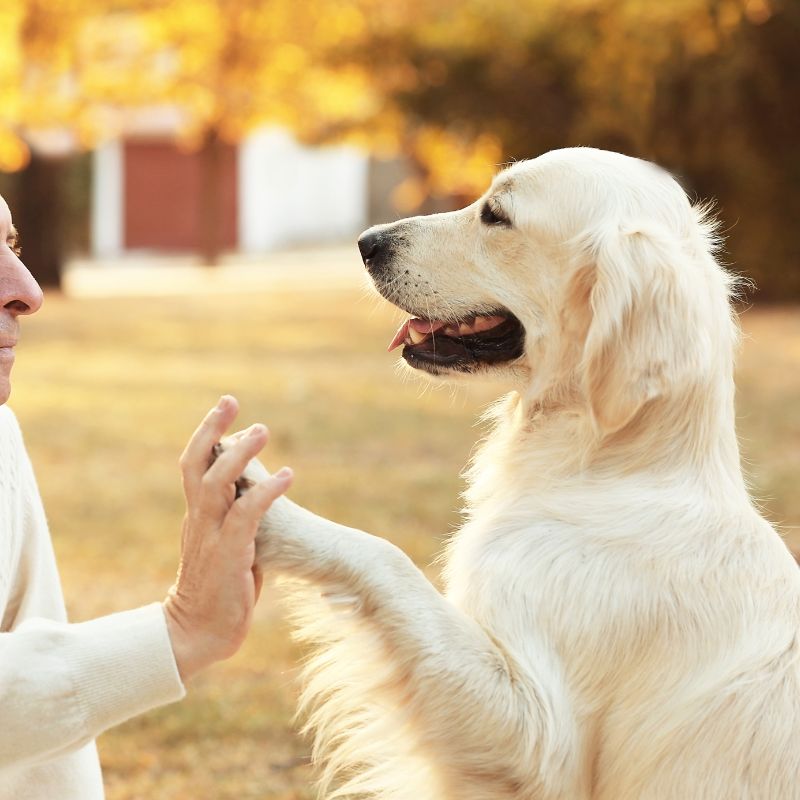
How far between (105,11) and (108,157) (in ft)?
60.2

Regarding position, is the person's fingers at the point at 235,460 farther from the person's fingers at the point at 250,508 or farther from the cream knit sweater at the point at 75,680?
the cream knit sweater at the point at 75,680

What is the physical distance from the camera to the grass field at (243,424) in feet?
14.6

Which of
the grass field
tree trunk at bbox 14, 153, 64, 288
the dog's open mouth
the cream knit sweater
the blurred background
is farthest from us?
tree trunk at bbox 14, 153, 64, 288

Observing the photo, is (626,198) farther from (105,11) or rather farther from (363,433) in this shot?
(105,11)

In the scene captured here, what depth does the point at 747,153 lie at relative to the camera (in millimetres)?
17656

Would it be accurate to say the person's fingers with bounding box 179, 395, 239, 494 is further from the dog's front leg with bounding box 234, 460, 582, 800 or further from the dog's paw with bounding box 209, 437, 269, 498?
the dog's front leg with bounding box 234, 460, 582, 800

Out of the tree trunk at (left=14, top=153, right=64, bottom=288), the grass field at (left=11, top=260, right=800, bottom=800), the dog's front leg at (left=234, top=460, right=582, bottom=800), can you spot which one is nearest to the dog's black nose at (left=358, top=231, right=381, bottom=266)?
the grass field at (left=11, top=260, right=800, bottom=800)

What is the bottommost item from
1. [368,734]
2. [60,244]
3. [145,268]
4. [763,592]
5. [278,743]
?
[145,268]

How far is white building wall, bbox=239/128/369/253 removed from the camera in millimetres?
37375

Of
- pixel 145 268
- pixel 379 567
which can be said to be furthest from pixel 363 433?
pixel 145 268

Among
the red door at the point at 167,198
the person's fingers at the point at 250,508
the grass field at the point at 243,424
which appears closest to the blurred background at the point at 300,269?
the grass field at the point at 243,424

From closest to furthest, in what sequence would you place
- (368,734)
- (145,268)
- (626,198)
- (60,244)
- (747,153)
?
1. (368,734)
2. (626,198)
3. (747,153)
4. (60,244)
5. (145,268)

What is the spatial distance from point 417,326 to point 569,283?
0.49 metres

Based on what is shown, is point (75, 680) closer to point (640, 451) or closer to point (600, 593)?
point (600, 593)
